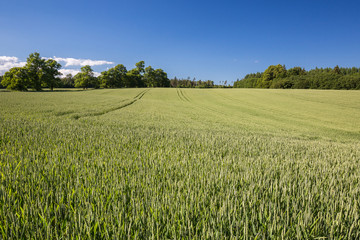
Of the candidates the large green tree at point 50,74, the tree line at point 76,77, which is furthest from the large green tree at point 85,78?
the large green tree at point 50,74

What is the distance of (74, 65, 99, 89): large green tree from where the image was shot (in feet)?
261

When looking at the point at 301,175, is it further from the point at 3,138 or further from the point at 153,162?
the point at 3,138

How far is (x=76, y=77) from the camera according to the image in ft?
271

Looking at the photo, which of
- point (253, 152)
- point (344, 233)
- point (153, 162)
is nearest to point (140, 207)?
point (153, 162)

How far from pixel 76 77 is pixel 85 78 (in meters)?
6.78

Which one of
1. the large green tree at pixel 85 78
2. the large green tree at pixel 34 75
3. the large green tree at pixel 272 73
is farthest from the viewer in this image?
the large green tree at pixel 272 73

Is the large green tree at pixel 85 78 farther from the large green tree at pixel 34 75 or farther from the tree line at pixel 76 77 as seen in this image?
the large green tree at pixel 34 75

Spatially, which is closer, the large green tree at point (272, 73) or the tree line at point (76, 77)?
the tree line at point (76, 77)

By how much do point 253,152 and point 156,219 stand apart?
287 centimetres

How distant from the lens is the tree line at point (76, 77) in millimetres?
54656

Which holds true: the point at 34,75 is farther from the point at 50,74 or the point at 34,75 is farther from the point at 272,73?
the point at 272,73

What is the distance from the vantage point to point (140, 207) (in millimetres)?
1445

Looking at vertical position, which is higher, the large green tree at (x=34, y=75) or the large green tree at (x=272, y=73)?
the large green tree at (x=272, y=73)

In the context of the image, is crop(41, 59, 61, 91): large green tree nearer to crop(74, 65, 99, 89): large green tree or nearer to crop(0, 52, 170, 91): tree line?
crop(0, 52, 170, 91): tree line
